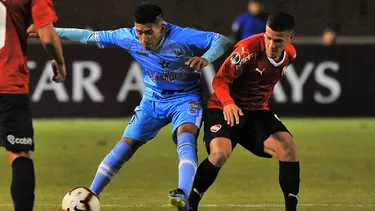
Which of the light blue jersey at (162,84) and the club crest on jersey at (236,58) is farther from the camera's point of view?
the light blue jersey at (162,84)

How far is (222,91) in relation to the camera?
22.4 feet

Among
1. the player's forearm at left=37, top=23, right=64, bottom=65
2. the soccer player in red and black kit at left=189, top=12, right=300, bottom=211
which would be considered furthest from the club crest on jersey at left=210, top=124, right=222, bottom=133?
the player's forearm at left=37, top=23, right=64, bottom=65

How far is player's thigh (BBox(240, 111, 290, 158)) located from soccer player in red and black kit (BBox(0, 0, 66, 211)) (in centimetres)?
187

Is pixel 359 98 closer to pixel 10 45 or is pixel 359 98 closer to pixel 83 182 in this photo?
pixel 83 182

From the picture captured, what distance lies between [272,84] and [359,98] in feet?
27.6

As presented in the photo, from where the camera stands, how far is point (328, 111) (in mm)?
15273

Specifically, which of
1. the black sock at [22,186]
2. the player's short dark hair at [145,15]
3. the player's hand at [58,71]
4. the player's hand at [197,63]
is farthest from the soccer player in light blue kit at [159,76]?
the black sock at [22,186]

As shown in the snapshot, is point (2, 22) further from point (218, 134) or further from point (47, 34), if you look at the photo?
point (218, 134)

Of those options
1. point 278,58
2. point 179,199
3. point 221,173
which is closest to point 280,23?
point 278,58

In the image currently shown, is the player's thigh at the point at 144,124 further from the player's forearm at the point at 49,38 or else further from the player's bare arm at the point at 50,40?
the player's forearm at the point at 49,38

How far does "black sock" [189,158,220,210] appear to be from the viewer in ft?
21.9

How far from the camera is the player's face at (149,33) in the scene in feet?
22.5

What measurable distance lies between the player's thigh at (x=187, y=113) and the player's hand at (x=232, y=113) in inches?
14.2

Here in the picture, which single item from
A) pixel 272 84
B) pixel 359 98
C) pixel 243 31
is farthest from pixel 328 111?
pixel 272 84
